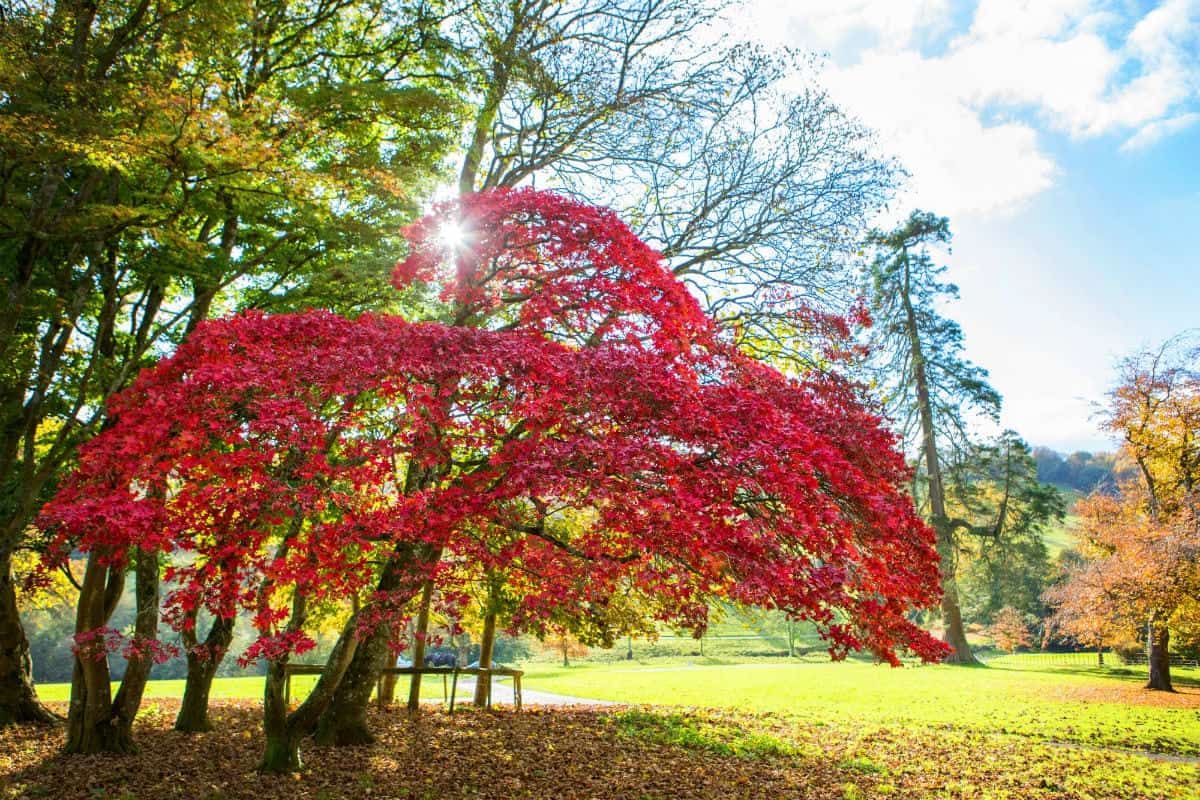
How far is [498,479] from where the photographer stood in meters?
5.84

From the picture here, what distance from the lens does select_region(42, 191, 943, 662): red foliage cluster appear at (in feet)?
16.3

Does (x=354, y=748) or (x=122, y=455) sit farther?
(x=354, y=748)

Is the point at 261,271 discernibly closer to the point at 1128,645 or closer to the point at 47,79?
the point at 47,79

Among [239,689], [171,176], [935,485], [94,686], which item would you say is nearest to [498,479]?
[171,176]

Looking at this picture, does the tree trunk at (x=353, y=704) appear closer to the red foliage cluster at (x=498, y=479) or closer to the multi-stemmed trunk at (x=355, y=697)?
the multi-stemmed trunk at (x=355, y=697)

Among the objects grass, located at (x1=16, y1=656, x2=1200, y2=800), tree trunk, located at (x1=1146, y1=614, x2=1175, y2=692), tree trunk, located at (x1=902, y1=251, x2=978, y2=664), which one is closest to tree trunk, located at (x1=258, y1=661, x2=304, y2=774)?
grass, located at (x1=16, y1=656, x2=1200, y2=800)

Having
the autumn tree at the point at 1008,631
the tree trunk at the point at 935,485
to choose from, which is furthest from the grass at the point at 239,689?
the autumn tree at the point at 1008,631

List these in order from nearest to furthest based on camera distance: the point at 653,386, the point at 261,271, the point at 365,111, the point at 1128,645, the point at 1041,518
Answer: the point at 653,386 → the point at 365,111 → the point at 261,271 → the point at 1041,518 → the point at 1128,645

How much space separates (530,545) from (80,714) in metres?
6.11

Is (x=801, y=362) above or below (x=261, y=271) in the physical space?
below

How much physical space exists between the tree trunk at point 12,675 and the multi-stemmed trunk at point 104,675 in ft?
9.97

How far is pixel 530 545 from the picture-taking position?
647 cm

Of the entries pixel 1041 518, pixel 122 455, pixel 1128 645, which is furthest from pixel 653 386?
pixel 1128 645

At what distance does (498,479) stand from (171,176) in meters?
4.83
